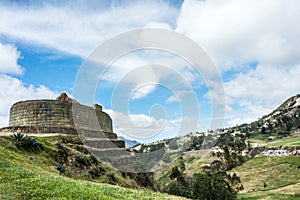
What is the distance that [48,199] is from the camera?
10805 mm

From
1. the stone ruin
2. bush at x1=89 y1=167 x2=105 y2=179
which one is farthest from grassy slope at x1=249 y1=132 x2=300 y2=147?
bush at x1=89 y1=167 x2=105 y2=179

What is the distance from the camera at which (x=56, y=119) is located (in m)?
35.9

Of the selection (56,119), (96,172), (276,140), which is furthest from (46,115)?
(276,140)

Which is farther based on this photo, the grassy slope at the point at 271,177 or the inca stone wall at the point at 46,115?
the grassy slope at the point at 271,177

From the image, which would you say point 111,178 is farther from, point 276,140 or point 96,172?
point 276,140

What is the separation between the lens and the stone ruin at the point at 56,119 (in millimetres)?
34219

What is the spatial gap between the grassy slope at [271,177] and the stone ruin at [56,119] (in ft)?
140

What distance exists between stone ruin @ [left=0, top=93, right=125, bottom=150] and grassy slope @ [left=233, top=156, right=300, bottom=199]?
140 ft

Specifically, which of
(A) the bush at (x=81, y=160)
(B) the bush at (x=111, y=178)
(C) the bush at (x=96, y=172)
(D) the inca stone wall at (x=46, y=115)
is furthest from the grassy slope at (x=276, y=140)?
(A) the bush at (x=81, y=160)

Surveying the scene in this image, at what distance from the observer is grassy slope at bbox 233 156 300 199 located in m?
66.0

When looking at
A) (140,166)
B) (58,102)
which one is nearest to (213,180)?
(140,166)

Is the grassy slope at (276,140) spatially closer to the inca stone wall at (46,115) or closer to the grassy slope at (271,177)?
the grassy slope at (271,177)

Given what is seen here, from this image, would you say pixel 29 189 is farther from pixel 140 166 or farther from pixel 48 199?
pixel 140 166

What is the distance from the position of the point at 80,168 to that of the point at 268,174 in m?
80.1
